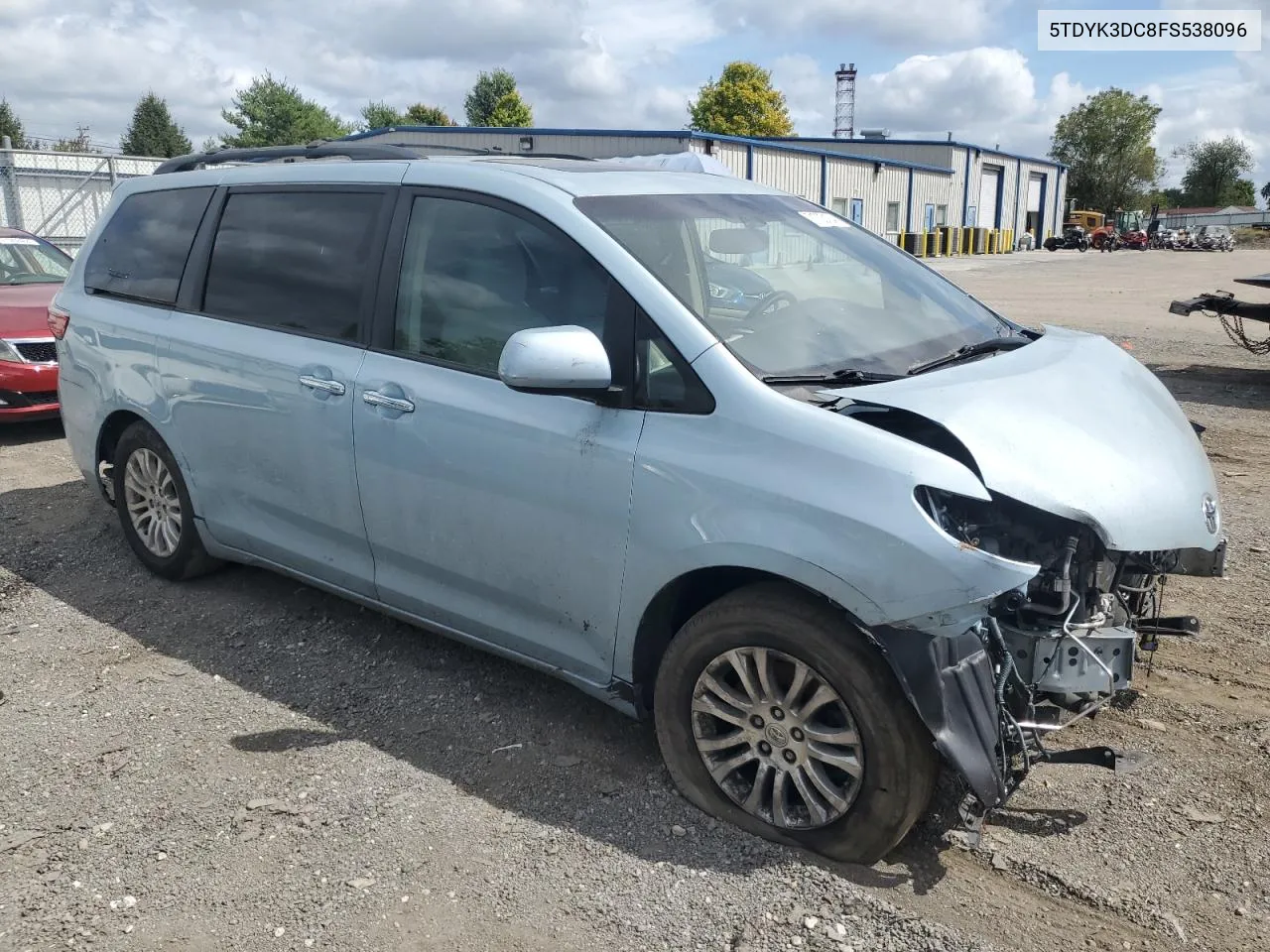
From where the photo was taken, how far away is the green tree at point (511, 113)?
78750 mm

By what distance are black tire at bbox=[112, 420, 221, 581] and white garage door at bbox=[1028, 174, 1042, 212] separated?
2544 inches

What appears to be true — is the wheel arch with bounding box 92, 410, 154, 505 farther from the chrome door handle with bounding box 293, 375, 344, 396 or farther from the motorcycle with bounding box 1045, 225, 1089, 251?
the motorcycle with bounding box 1045, 225, 1089, 251

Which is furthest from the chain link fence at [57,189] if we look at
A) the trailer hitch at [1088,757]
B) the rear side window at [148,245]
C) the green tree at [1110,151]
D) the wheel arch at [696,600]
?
the green tree at [1110,151]

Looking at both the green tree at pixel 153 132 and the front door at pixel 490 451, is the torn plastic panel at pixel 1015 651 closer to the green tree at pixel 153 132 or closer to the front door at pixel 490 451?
the front door at pixel 490 451

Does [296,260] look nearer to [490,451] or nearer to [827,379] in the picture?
[490,451]

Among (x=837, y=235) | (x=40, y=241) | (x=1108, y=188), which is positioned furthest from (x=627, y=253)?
(x=1108, y=188)

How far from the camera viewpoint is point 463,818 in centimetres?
322

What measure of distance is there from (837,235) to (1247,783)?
2337 millimetres

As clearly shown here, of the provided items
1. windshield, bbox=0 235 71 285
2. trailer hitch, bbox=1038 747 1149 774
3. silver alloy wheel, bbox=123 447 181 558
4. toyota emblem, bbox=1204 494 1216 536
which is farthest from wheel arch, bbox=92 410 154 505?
windshield, bbox=0 235 71 285

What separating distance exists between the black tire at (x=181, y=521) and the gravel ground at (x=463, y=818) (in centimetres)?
26

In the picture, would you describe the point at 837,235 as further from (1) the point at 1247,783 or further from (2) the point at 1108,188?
(2) the point at 1108,188

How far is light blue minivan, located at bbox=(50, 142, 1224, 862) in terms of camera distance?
108 inches

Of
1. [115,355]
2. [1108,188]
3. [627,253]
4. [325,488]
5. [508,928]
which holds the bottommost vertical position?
[508,928]

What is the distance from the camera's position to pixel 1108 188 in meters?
89.6
